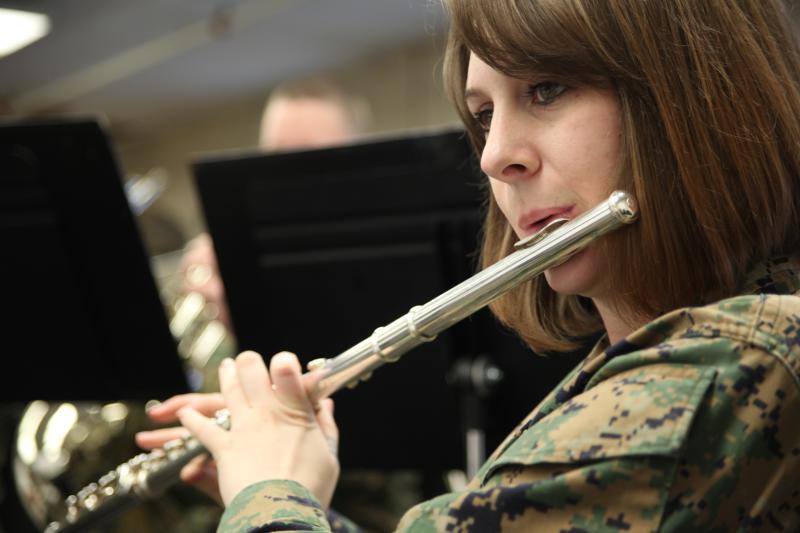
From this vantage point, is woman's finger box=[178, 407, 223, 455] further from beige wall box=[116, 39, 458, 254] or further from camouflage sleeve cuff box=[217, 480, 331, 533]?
beige wall box=[116, 39, 458, 254]

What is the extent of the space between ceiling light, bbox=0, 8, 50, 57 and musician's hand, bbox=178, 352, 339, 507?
3691 mm

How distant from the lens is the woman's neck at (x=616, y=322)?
2.82 ft

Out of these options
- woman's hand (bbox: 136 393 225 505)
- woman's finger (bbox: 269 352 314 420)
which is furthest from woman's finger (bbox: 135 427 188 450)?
woman's finger (bbox: 269 352 314 420)

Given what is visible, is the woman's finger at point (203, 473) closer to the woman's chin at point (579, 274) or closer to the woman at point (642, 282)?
the woman at point (642, 282)

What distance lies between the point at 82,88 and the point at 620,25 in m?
5.06

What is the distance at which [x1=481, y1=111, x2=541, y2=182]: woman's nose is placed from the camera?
82 centimetres

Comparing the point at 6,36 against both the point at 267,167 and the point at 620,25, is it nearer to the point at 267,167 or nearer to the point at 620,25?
the point at 267,167

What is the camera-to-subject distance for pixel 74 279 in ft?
4.45

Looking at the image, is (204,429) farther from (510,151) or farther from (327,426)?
(510,151)

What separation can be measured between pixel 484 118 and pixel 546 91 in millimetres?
168

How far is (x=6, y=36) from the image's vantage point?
4480mm

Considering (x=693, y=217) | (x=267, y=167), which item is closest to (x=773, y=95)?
(x=693, y=217)

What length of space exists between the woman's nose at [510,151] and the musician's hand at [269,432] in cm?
28

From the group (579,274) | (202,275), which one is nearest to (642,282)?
(579,274)
